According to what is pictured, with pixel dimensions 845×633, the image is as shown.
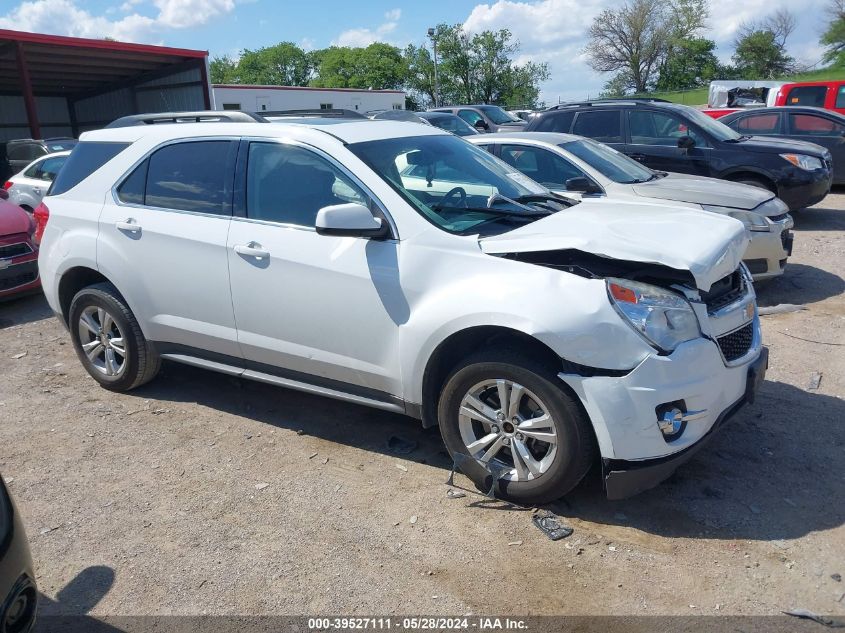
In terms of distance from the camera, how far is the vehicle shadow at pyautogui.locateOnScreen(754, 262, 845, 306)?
7.09 metres

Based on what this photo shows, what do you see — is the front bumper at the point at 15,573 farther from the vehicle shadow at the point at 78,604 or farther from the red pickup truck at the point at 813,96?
the red pickup truck at the point at 813,96

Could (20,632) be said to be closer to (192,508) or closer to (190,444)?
(192,508)

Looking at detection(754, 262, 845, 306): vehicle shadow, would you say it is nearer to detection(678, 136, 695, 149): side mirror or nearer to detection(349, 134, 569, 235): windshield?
detection(678, 136, 695, 149): side mirror

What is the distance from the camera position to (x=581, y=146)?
25.4 ft

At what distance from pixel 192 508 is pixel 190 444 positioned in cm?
81

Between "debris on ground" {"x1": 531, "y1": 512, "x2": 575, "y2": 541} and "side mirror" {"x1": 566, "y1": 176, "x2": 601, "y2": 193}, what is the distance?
3.97 metres

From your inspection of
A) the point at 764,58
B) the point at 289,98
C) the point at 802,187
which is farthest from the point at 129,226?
the point at 764,58

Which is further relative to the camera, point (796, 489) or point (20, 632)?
point (796, 489)

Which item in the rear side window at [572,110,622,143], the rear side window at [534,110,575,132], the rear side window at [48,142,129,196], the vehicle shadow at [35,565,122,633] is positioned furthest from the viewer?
the rear side window at [534,110,575,132]

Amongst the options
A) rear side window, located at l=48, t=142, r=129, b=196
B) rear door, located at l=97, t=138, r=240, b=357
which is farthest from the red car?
rear door, located at l=97, t=138, r=240, b=357

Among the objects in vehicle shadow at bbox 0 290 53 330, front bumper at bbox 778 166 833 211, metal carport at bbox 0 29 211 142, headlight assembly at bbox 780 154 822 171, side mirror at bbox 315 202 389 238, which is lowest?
vehicle shadow at bbox 0 290 53 330

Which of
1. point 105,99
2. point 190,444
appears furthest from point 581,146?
point 105,99

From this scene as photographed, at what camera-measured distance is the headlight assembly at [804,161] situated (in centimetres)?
965

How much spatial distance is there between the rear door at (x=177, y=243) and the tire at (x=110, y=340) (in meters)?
0.15
